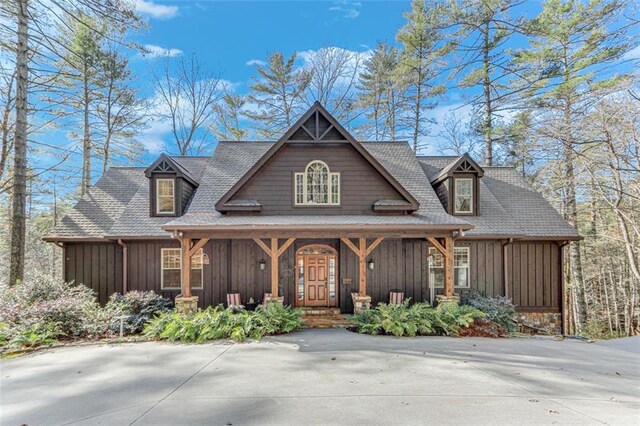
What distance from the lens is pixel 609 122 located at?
368 inches

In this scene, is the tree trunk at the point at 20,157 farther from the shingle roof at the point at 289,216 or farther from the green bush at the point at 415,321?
the green bush at the point at 415,321

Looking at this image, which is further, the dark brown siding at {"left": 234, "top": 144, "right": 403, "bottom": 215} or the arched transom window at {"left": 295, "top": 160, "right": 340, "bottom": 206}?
the arched transom window at {"left": 295, "top": 160, "right": 340, "bottom": 206}

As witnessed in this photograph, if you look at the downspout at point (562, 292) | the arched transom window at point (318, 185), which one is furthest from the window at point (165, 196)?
the downspout at point (562, 292)

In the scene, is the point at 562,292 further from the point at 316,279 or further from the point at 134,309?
the point at 134,309

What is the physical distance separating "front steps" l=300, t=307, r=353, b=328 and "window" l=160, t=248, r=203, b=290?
3904mm

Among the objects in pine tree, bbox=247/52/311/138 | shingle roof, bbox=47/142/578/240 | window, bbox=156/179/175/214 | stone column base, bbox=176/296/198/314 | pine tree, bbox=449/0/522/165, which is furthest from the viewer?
pine tree, bbox=247/52/311/138

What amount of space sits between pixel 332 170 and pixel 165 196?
610cm

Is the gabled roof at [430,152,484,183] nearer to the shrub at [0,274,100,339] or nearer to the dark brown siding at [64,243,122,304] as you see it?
the shrub at [0,274,100,339]

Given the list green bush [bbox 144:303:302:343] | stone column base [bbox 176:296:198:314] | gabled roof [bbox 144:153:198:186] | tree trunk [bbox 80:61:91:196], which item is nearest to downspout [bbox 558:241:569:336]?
green bush [bbox 144:303:302:343]

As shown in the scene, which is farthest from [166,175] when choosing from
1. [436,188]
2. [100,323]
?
[436,188]

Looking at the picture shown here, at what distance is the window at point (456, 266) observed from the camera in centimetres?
1090

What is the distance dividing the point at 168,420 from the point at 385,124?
19605mm

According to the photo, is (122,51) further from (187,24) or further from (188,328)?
(188,328)

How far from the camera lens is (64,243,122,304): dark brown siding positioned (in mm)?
10586
